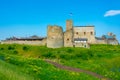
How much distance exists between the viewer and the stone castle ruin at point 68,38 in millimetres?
80062

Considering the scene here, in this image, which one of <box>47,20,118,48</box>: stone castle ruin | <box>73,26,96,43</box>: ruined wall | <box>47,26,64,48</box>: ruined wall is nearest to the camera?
<box>47,26,64,48</box>: ruined wall

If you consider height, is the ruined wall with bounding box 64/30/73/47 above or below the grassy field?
above

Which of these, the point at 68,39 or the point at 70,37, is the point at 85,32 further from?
the point at 68,39

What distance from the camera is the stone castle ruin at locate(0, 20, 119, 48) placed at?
263 ft

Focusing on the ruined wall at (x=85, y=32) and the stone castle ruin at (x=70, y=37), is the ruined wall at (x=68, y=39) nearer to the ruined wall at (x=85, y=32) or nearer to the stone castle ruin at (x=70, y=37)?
the stone castle ruin at (x=70, y=37)

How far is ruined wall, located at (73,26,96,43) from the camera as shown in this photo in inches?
3884

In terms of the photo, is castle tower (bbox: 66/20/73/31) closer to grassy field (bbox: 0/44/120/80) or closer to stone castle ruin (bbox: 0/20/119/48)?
stone castle ruin (bbox: 0/20/119/48)

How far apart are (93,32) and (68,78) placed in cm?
7184

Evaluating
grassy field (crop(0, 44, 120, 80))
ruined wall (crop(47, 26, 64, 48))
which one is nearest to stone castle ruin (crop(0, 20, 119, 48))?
ruined wall (crop(47, 26, 64, 48))

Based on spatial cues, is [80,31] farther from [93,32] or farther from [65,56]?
[65,56]

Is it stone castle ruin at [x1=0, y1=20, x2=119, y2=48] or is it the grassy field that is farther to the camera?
stone castle ruin at [x1=0, y1=20, x2=119, y2=48]

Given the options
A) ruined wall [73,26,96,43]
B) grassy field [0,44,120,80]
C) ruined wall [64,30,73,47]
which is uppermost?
ruined wall [73,26,96,43]

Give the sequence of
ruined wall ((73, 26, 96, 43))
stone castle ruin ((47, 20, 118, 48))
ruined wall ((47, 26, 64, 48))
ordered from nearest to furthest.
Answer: ruined wall ((47, 26, 64, 48)) < stone castle ruin ((47, 20, 118, 48)) < ruined wall ((73, 26, 96, 43))

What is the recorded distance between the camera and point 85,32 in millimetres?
100250
